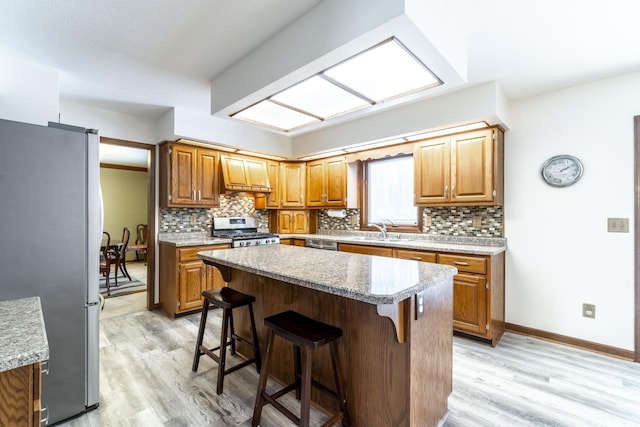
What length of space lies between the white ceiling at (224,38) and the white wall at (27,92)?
8cm

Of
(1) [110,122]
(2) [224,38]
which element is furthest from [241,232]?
(2) [224,38]

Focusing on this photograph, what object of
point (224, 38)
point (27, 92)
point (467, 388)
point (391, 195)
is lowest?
point (467, 388)

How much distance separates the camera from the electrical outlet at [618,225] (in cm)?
262

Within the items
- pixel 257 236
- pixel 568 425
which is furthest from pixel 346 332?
pixel 257 236

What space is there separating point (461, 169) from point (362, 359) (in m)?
2.33

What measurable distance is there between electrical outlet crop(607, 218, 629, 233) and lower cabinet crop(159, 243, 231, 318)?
3.91 metres

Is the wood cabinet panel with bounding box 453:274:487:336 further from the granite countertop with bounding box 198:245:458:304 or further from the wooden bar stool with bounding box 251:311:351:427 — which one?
the wooden bar stool with bounding box 251:311:351:427

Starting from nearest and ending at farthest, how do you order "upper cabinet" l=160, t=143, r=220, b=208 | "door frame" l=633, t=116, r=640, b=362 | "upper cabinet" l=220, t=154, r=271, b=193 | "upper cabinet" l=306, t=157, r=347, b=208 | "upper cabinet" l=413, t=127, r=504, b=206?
"door frame" l=633, t=116, r=640, b=362 → "upper cabinet" l=413, t=127, r=504, b=206 → "upper cabinet" l=160, t=143, r=220, b=208 → "upper cabinet" l=220, t=154, r=271, b=193 → "upper cabinet" l=306, t=157, r=347, b=208

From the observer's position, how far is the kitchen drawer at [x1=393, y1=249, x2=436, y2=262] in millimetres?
3071

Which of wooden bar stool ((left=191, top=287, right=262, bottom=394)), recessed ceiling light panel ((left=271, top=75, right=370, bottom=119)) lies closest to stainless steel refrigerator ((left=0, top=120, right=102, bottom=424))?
wooden bar stool ((left=191, top=287, right=262, bottom=394))

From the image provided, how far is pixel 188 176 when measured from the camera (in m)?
3.84

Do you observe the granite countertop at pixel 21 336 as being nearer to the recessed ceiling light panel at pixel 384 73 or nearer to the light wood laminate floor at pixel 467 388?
the light wood laminate floor at pixel 467 388

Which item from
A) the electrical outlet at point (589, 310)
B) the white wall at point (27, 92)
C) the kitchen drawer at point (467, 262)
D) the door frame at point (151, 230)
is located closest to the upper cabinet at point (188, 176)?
the door frame at point (151, 230)

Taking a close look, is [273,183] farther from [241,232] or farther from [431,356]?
[431,356]
